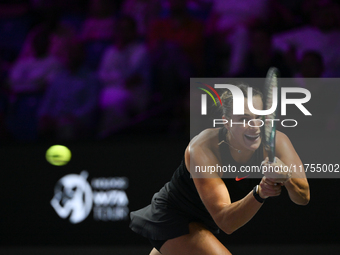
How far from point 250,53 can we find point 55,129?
5.60ft

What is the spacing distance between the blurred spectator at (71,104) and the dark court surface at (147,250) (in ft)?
2.96

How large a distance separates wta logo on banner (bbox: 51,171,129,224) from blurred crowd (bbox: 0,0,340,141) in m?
0.44

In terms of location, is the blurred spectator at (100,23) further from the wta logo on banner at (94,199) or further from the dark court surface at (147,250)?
the dark court surface at (147,250)

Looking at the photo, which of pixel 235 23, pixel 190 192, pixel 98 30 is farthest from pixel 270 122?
pixel 98 30

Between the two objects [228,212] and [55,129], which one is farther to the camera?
[55,129]

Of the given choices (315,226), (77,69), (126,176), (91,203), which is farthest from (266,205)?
(77,69)

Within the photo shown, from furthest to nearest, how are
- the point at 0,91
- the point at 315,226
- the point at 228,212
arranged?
1. the point at 0,91
2. the point at 315,226
3. the point at 228,212

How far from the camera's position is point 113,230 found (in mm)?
3637

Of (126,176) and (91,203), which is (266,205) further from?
(91,203)

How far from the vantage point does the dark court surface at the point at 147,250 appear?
348 cm

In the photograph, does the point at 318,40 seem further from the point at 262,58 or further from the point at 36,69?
the point at 36,69

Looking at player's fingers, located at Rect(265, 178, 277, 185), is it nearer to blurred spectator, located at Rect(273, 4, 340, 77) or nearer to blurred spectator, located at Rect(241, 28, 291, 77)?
blurred spectator, located at Rect(241, 28, 291, 77)

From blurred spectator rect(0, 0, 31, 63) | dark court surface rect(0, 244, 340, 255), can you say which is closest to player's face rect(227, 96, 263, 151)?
dark court surface rect(0, 244, 340, 255)

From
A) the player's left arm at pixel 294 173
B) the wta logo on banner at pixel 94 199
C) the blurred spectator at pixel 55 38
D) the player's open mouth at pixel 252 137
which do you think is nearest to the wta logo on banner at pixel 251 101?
the player's open mouth at pixel 252 137
